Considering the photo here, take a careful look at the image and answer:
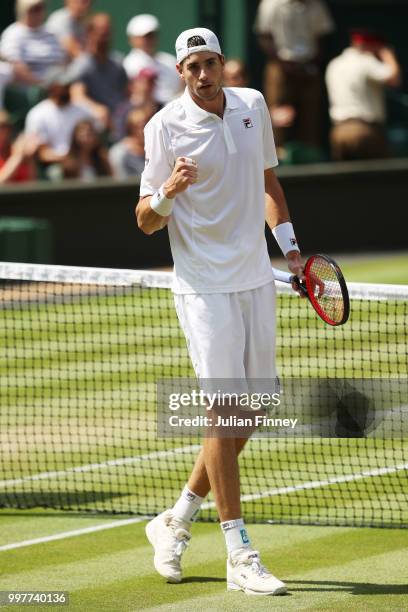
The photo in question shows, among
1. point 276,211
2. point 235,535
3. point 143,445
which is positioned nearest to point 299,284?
point 276,211

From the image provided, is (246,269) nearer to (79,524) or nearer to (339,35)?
(79,524)

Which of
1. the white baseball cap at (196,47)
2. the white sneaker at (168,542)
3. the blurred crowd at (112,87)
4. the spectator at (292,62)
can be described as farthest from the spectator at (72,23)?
the white sneaker at (168,542)

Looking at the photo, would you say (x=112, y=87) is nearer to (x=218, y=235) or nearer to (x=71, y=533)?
(x=71, y=533)

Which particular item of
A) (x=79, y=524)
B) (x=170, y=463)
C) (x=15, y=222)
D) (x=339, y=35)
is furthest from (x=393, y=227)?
(x=79, y=524)

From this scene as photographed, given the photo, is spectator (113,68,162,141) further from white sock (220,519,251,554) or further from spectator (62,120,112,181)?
white sock (220,519,251,554)

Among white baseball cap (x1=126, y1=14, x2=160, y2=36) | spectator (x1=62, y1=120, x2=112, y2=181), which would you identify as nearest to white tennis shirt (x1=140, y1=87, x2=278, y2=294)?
spectator (x1=62, y1=120, x2=112, y2=181)

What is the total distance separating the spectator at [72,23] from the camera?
18328 millimetres

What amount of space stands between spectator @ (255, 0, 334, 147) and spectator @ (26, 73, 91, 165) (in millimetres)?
3991

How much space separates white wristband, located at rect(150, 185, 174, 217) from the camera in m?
5.98

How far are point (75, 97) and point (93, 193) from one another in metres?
1.30

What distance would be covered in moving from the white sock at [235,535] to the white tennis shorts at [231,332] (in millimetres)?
639

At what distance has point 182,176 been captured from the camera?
5859 mm

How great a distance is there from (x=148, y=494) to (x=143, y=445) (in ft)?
4.12

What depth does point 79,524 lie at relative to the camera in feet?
24.4
